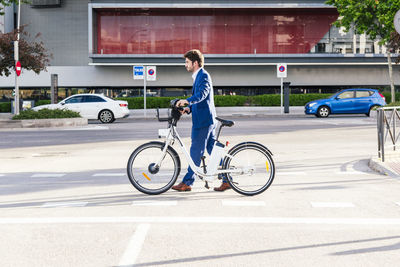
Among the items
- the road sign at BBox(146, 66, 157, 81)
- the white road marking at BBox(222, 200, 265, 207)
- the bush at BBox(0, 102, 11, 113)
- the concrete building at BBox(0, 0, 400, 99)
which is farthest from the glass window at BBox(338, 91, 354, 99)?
the white road marking at BBox(222, 200, 265, 207)

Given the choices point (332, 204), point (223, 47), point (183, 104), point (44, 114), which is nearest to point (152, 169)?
point (183, 104)

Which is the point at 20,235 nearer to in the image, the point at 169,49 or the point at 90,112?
the point at 90,112

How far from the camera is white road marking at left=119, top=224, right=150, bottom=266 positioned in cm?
466

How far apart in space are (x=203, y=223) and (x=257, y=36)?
119 ft

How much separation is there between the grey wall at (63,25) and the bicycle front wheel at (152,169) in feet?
117

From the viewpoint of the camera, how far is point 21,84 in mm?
41594

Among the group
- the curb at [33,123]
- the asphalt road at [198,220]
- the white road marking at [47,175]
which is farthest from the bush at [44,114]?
the white road marking at [47,175]

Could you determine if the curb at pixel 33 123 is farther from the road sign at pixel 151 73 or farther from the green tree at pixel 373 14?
the green tree at pixel 373 14

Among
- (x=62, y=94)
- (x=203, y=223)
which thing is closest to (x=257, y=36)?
(x=62, y=94)

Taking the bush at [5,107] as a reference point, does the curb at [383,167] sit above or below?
below

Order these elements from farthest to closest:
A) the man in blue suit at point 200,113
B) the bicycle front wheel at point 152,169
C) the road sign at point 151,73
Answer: the road sign at point 151,73 → the man in blue suit at point 200,113 → the bicycle front wheel at point 152,169

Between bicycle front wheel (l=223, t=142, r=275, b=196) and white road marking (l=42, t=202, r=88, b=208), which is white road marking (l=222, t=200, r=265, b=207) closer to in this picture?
bicycle front wheel (l=223, t=142, r=275, b=196)

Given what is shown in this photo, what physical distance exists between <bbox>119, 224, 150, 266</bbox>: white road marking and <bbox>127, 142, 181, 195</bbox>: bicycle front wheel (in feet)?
5.96

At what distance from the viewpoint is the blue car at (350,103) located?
30984 mm
